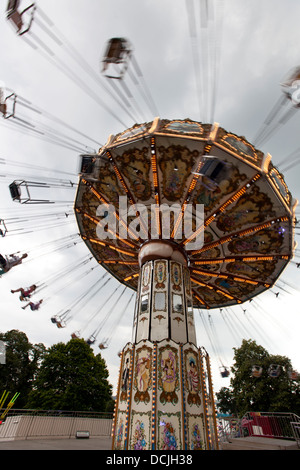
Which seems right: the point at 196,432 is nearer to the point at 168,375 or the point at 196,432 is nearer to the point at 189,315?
the point at 168,375

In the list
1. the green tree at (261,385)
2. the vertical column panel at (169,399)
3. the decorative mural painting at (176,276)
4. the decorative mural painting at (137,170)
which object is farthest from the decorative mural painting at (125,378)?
the green tree at (261,385)

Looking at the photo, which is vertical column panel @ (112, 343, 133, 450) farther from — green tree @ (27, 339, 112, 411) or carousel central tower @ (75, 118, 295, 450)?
green tree @ (27, 339, 112, 411)

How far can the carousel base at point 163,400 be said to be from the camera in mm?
8266

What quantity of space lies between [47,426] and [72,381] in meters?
13.8

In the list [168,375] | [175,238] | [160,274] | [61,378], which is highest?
[61,378]

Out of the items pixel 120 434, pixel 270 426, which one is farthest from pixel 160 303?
pixel 270 426

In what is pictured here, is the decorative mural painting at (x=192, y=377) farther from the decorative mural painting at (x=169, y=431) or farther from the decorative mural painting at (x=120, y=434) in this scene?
the decorative mural painting at (x=120, y=434)

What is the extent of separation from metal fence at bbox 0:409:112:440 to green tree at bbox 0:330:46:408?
1946cm

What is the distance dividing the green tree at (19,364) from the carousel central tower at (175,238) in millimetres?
27882

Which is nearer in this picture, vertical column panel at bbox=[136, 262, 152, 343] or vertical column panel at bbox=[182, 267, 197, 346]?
vertical column panel at bbox=[136, 262, 152, 343]

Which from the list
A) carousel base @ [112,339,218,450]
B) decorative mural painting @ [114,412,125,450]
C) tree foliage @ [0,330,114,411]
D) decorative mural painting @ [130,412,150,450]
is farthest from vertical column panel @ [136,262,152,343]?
tree foliage @ [0,330,114,411]

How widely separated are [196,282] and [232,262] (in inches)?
108

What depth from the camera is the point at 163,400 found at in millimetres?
8727

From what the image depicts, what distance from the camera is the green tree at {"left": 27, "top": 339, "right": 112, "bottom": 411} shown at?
25.5 m
